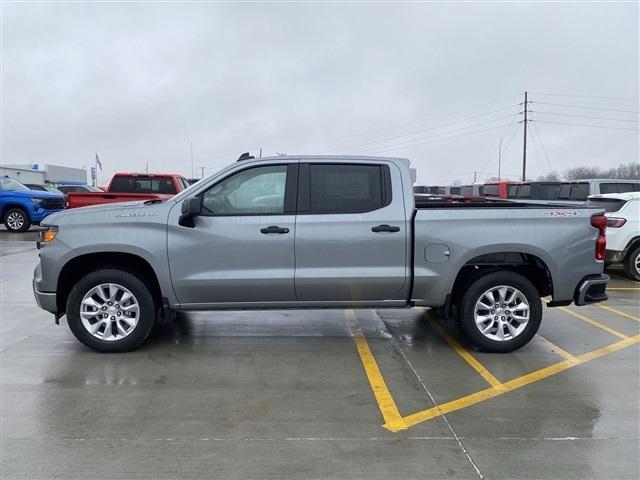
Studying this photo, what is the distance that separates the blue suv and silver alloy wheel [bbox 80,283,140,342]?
14.1 meters

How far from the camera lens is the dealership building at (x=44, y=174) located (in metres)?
48.5

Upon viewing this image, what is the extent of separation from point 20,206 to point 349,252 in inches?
634

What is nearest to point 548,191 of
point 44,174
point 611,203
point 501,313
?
point 611,203

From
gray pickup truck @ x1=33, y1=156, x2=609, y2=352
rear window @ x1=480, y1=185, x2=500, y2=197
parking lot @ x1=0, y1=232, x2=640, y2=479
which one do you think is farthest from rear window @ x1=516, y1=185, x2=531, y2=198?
gray pickup truck @ x1=33, y1=156, x2=609, y2=352

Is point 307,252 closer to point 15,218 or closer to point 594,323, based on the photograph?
point 594,323

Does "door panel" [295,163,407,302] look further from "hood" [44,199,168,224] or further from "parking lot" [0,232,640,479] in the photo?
"hood" [44,199,168,224]

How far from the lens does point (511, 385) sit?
4.54m

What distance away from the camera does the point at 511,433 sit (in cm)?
366

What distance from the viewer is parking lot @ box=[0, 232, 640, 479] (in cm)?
326

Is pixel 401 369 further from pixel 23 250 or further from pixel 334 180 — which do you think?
pixel 23 250

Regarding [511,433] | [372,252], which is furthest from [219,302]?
[511,433]

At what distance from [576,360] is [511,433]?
1.98 m

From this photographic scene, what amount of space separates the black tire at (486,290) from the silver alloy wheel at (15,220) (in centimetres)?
1694

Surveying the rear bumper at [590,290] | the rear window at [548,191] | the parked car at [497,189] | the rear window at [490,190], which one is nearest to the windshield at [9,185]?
the parked car at [497,189]
